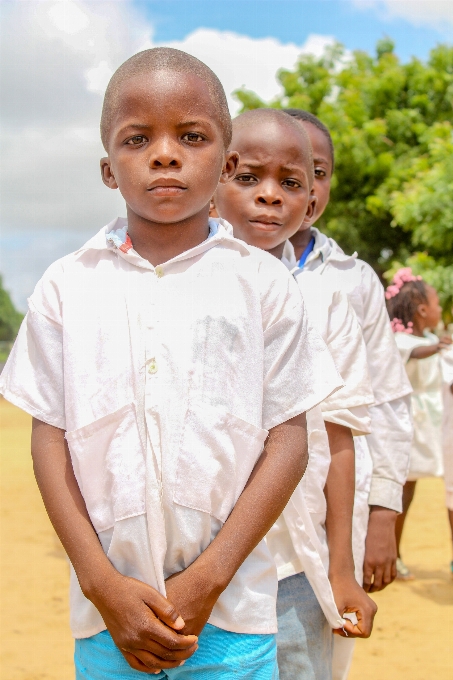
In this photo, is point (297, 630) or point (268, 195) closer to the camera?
point (297, 630)

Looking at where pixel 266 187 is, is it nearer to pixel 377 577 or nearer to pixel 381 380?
pixel 381 380

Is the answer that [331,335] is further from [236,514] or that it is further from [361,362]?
[236,514]

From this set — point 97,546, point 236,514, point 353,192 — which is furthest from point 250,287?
point 353,192

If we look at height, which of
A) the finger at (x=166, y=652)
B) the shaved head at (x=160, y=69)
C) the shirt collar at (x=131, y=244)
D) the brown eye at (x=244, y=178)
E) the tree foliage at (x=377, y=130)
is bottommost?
the finger at (x=166, y=652)

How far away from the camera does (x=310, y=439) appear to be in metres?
2.14

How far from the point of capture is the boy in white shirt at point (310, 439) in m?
2.09

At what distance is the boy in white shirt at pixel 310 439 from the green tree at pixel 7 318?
1202 inches

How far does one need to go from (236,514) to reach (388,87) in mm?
21720

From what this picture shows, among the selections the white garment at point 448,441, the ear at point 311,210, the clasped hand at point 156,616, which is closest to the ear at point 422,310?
the white garment at point 448,441

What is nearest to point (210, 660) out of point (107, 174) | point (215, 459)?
point (215, 459)

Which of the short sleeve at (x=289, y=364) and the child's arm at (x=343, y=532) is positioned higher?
the short sleeve at (x=289, y=364)

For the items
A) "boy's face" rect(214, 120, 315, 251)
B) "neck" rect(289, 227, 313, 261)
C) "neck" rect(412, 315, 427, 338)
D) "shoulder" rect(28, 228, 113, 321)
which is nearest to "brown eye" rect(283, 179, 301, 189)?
"boy's face" rect(214, 120, 315, 251)

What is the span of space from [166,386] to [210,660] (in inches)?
21.4

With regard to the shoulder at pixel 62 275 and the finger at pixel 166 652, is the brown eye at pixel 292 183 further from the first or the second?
the finger at pixel 166 652
